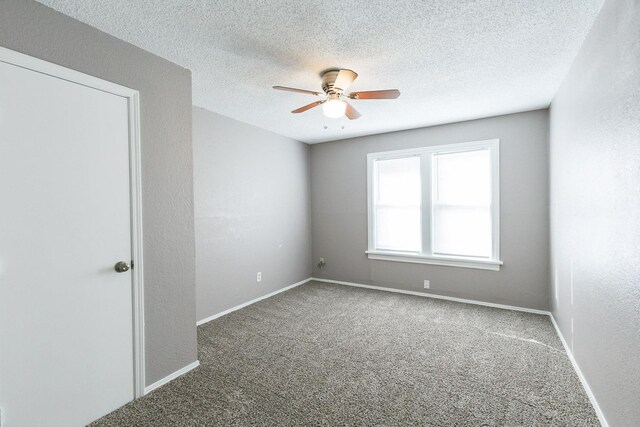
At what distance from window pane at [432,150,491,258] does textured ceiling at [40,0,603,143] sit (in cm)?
97

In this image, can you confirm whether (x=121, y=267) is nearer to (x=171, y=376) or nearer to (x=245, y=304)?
(x=171, y=376)

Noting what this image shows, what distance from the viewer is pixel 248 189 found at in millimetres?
4121

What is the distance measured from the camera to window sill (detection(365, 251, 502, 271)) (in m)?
3.85

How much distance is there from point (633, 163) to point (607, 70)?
2.19 feet

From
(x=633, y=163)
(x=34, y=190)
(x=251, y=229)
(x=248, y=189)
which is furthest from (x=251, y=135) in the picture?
(x=633, y=163)

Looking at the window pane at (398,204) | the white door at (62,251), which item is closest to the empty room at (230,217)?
the white door at (62,251)

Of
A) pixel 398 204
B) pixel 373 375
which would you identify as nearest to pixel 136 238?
pixel 373 375

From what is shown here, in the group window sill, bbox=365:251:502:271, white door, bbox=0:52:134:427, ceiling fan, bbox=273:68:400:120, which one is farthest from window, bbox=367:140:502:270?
white door, bbox=0:52:134:427

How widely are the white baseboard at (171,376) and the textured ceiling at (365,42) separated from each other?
8.07 feet

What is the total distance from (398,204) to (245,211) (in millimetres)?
2294

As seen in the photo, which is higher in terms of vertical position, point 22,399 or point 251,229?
point 251,229

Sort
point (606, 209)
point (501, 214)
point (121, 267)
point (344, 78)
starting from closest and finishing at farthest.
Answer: point (606, 209) < point (121, 267) < point (344, 78) < point (501, 214)

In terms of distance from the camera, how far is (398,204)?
4.56 meters

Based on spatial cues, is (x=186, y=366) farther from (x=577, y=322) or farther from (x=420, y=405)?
(x=577, y=322)
